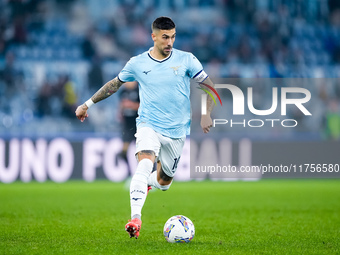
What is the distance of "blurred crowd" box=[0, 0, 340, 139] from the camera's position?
17594mm

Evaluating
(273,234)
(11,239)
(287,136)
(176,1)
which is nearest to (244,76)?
(287,136)

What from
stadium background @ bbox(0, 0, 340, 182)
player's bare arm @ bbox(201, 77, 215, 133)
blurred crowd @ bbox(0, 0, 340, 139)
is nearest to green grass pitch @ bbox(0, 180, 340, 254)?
stadium background @ bbox(0, 0, 340, 182)

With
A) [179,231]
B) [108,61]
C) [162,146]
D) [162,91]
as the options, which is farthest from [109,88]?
[108,61]

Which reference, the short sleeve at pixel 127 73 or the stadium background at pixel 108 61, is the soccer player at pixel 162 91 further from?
the stadium background at pixel 108 61

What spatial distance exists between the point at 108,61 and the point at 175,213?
10957mm

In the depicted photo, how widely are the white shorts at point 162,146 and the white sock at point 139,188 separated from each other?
0.68ft

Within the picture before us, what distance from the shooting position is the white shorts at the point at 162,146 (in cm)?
651

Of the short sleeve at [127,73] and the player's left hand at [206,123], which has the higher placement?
the short sleeve at [127,73]

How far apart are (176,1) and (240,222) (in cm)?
1515

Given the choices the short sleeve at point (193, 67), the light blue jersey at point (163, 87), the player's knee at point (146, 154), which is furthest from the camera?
the short sleeve at point (193, 67)

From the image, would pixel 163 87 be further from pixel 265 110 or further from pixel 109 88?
pixel 265 110

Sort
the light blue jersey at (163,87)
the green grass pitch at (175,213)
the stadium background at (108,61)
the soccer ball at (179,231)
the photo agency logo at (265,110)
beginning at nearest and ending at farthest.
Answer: the green grass pitch at (175,213) < the soccer ball at (179,231) < the light blue jersey at (163,87) < the photo agency logo at (265,110) < the stadium background at (108,61)

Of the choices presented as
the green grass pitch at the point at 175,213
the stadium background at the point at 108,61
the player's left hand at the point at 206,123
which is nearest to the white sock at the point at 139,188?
the green grass pitch at the point at 175,213

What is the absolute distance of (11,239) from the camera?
6.39 meters
